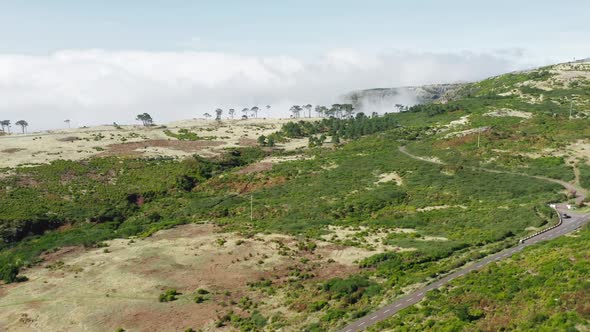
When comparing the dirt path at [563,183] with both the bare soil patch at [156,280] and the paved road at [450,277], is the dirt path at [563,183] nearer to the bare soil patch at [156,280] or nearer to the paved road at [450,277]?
the paved road at [450,277]

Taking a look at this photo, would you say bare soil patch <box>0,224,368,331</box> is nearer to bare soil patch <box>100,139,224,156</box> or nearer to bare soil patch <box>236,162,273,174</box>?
bare soil patch <box>236,162,273,174</box>

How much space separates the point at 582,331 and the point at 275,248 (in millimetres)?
44153

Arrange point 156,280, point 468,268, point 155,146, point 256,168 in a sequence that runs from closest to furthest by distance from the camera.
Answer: point 468,268 → point 156,280 → point 256,168 → point 155,146

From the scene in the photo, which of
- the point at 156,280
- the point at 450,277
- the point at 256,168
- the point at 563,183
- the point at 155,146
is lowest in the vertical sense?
the point at 156,280

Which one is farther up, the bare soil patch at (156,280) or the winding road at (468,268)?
the winding road at (468,268)

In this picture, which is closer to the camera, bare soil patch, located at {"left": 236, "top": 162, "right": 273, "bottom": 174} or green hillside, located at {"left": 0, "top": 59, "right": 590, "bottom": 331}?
green hillside, located at {"left": 0, "top": 59, "right": 590, "bottom": 331}

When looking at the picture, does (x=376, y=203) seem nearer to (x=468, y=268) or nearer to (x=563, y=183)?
(x=563, y=183)

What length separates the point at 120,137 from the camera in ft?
552

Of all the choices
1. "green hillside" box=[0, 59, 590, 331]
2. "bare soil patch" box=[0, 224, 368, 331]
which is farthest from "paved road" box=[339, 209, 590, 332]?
"bare soil patch" box=[0, 224, 368, 331]

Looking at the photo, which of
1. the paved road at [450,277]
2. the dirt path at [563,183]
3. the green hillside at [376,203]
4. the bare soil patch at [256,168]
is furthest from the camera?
Answer: the bare soil patch at [256,168]

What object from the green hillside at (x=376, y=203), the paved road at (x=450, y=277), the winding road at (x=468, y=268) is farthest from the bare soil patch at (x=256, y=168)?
the paved road at (x=450, y=277)

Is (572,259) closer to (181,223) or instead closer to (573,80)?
(181,223)

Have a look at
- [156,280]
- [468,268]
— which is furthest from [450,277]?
[156,280]

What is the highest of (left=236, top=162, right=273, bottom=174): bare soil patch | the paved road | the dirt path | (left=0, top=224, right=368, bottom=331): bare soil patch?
(left=236, top=162, right=273, bottom=174): bare soil patch
